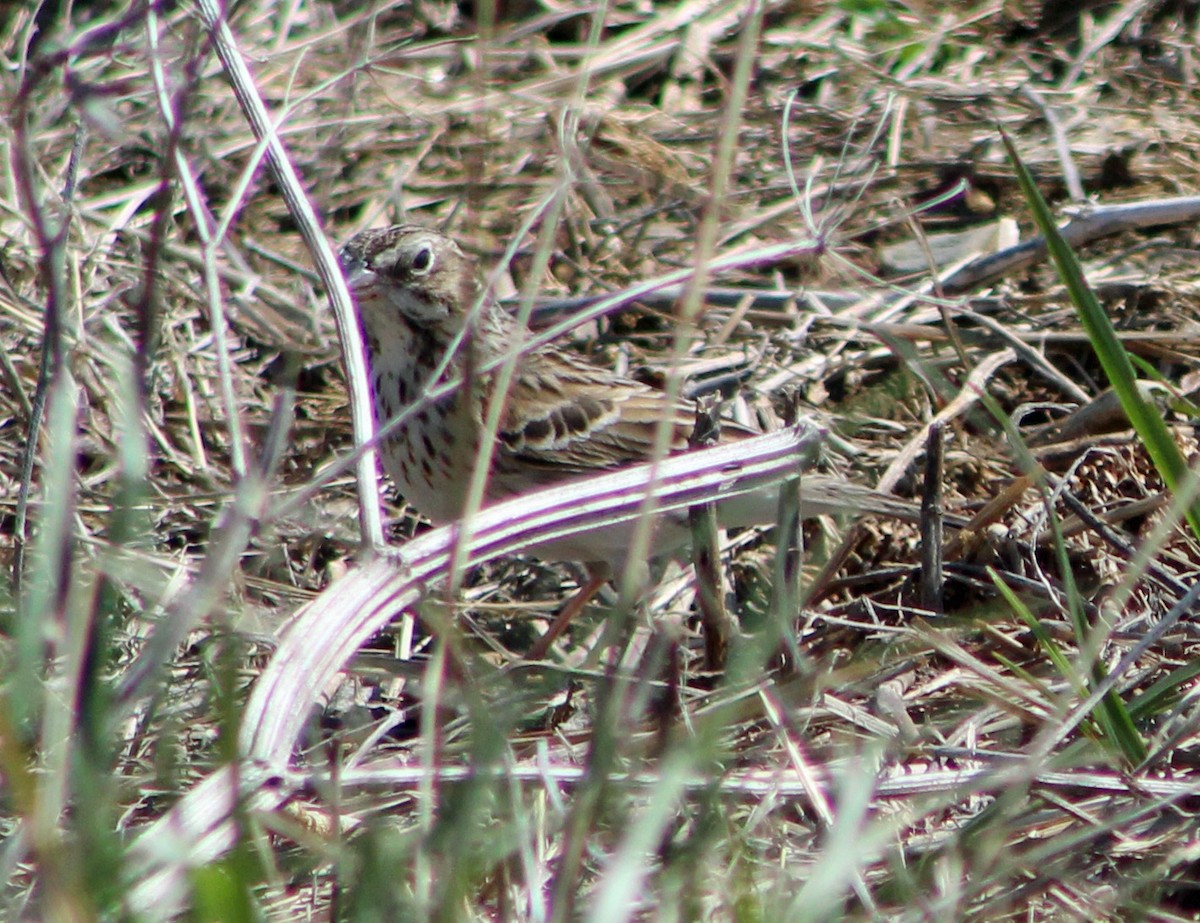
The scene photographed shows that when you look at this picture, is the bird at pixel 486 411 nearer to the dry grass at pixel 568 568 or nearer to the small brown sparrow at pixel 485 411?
the small brown sparrow at pixel 485 411

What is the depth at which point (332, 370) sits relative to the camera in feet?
16.2

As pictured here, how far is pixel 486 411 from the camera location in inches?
176

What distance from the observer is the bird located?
4.12m

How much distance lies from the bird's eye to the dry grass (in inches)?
10.7

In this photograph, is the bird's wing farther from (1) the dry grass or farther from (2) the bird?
(1) the dry grass

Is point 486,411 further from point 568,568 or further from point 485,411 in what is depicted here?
point 568,568

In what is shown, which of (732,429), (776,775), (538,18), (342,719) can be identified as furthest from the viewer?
(538,18)

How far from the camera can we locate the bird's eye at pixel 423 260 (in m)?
4.22

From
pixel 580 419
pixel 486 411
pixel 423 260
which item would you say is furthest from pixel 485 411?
pixel 423 260

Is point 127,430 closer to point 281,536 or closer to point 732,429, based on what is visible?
point 281,536

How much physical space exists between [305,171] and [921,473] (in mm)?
2376

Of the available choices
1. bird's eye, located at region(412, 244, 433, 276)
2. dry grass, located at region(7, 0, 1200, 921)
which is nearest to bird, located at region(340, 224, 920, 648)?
bird's eye, located at region(412, 244, 433, 276)

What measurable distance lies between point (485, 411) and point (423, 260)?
463 mm

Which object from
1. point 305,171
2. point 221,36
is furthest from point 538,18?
point 221,36
